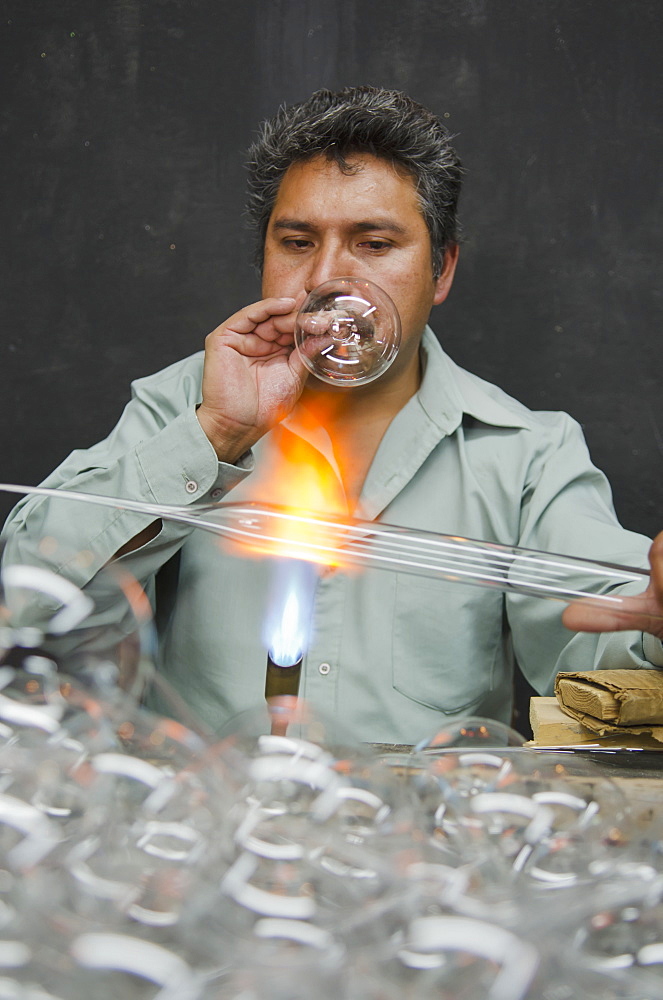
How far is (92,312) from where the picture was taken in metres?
1.90

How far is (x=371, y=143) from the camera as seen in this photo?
1240 millimetres

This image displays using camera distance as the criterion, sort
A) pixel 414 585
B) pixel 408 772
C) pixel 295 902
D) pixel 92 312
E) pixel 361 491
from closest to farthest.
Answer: pixel 295 902, pixel 408 772, pixel 414 585, pixel 361 491, pixel 92 312

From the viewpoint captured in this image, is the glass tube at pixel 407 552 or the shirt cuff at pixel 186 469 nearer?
the glass tube at pixel 407 552

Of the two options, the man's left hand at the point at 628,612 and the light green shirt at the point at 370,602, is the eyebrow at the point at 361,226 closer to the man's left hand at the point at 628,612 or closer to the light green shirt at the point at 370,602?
the light green shirt at the point at 370,602

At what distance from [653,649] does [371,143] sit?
81cm

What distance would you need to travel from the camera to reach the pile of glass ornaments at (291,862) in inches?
14.0

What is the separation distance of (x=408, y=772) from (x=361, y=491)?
507 mm

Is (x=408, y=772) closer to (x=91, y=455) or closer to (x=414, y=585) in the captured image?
(x=414, y=585)

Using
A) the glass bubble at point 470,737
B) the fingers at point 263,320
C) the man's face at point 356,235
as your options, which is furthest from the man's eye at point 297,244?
the glass bubble at point 470,737

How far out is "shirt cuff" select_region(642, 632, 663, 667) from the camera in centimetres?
68

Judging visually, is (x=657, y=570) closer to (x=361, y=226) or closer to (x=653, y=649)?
(x=653, y=649)

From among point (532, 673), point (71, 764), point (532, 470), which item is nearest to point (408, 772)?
point (71, 764)

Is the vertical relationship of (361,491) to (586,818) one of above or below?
above

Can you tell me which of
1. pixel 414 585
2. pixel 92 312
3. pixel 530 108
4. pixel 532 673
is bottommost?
pixel 532 673
